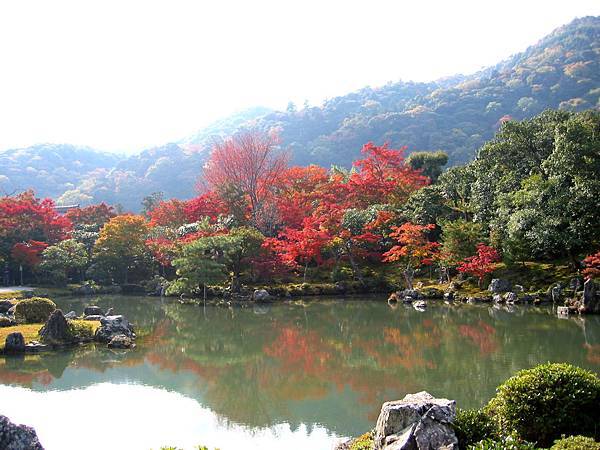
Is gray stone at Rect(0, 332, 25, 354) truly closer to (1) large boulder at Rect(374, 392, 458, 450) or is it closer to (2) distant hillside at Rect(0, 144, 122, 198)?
(1) large boulder at Rect(374, 392, 458, 450)

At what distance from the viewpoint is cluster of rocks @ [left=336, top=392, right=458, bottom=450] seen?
16.4 feet

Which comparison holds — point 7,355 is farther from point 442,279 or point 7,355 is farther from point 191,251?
point 442,279

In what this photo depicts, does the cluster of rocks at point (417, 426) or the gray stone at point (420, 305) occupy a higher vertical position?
the cluster of rocks at point (417, 426)

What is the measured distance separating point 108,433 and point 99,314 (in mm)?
11603

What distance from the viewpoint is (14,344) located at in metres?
14.3

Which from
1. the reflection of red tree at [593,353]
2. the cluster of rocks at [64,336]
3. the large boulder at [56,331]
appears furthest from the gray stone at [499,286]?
the large boulder at [56,331]

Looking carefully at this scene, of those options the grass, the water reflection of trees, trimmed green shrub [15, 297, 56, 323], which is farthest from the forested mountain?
the grass

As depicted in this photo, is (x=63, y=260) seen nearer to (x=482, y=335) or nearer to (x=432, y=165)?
(x=482, y=335)

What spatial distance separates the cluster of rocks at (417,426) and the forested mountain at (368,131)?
68516 millimetres

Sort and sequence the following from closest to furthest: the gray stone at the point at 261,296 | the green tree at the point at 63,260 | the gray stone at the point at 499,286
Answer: the gray stone at the point at 499,286
the gray stone at the point at 261,296
the green tree at the point at 63,260

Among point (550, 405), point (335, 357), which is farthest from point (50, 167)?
point (550, 405)

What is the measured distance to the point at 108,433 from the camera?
8719 mm

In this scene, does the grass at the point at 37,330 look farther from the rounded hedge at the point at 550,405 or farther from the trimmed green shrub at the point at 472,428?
the rounded hedge at the point at 550,405

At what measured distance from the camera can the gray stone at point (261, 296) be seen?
83.2ft
